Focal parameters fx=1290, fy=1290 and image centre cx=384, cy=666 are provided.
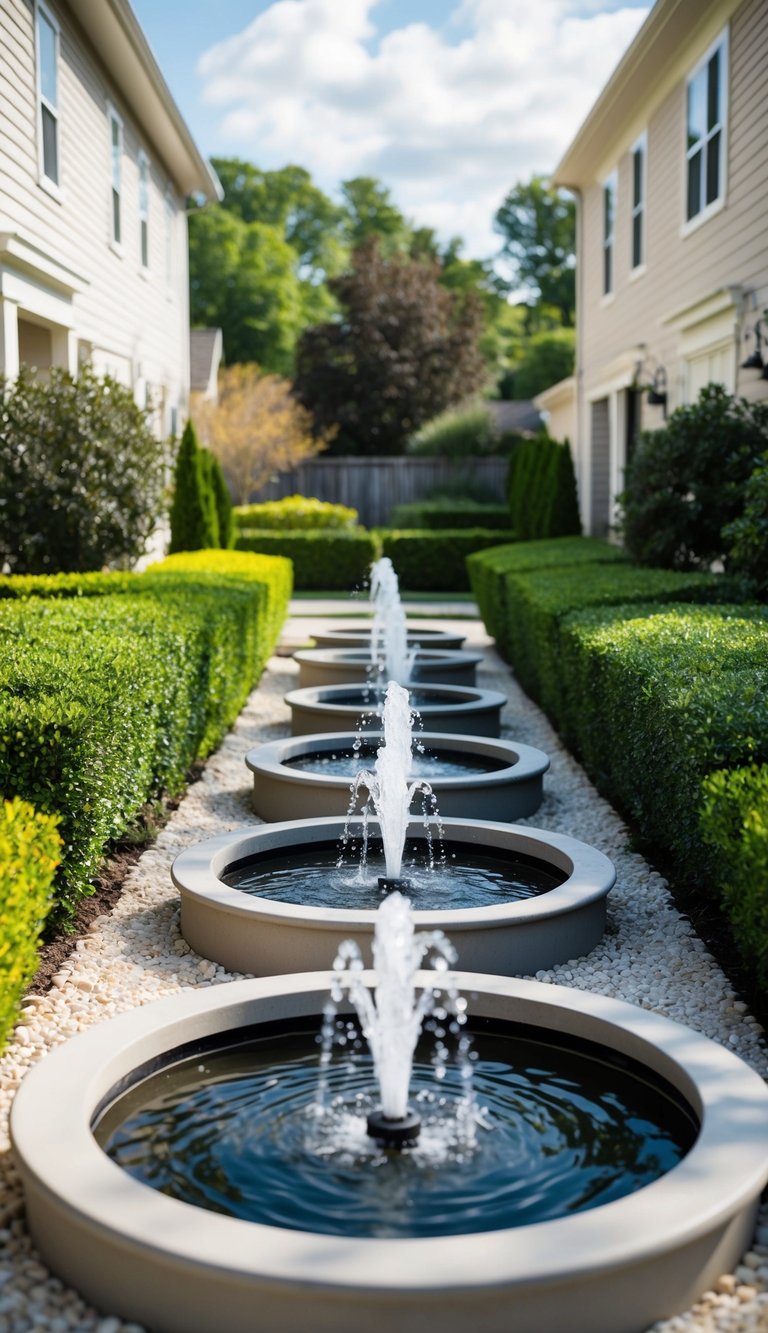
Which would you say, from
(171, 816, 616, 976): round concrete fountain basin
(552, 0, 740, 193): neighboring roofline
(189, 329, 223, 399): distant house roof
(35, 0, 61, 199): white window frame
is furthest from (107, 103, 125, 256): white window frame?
(189, 329, 223, 399): distant house roof

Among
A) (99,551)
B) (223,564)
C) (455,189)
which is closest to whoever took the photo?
(99,551)

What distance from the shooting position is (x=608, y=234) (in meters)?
18.9

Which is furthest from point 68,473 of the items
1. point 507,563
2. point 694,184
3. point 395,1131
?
point 395,1131

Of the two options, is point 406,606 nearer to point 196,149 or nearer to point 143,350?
point 143,350

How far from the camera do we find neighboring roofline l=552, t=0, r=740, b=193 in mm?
12625

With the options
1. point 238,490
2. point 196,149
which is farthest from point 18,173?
point 238,490

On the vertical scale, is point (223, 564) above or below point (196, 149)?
below

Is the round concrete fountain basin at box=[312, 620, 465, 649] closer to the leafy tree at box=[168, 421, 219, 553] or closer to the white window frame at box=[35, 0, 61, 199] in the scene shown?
the leafy tree at box=[168, 421, 219, 553]

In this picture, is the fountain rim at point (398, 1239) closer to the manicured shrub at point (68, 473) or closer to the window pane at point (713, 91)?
the manicured shrub at point (68, 473)

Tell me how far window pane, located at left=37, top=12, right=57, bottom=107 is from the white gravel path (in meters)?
7.85

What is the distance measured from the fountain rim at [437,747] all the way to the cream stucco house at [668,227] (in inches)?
200

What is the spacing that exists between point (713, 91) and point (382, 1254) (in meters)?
12.7

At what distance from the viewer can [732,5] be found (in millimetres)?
11789

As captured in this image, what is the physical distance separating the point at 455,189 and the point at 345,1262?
67.0 metres
